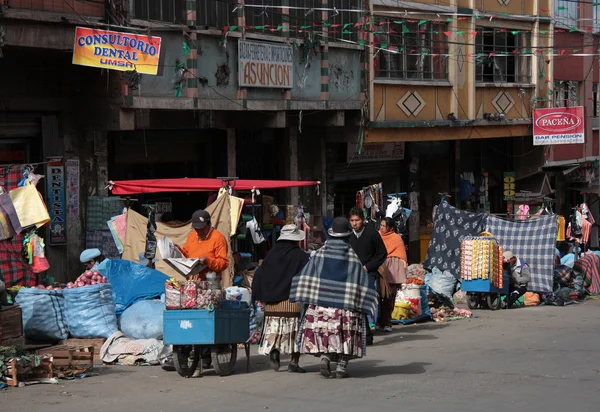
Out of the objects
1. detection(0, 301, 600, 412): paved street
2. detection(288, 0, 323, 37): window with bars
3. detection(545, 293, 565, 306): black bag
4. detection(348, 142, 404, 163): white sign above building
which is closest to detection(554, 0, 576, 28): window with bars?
detection(348, 142, 404, 163): white sign above building

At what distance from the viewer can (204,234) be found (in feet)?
38.3

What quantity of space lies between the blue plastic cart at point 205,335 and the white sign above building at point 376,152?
43.8 feet

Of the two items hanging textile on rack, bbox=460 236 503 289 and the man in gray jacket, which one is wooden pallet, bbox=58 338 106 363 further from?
the man in gray jacket

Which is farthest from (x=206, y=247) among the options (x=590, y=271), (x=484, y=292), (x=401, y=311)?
(x=590, y=271)

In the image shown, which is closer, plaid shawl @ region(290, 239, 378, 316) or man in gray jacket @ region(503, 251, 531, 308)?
plaid shawl @ region(290, 239, 378, 316)

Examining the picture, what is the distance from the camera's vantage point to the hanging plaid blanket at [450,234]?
21.0 m

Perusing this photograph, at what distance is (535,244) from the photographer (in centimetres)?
2000

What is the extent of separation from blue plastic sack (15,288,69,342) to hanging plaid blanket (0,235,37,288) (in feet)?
6.06

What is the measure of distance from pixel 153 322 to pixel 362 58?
11517mm

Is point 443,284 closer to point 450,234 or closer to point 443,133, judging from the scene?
point 450,234

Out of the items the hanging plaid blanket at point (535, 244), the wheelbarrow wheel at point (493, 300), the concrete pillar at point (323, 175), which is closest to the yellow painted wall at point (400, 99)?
the concrete pillar at point (323, 175)

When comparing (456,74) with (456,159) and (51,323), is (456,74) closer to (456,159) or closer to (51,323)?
(456,159)

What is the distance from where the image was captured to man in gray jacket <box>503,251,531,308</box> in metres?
19.1

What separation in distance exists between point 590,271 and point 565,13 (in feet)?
35.1
